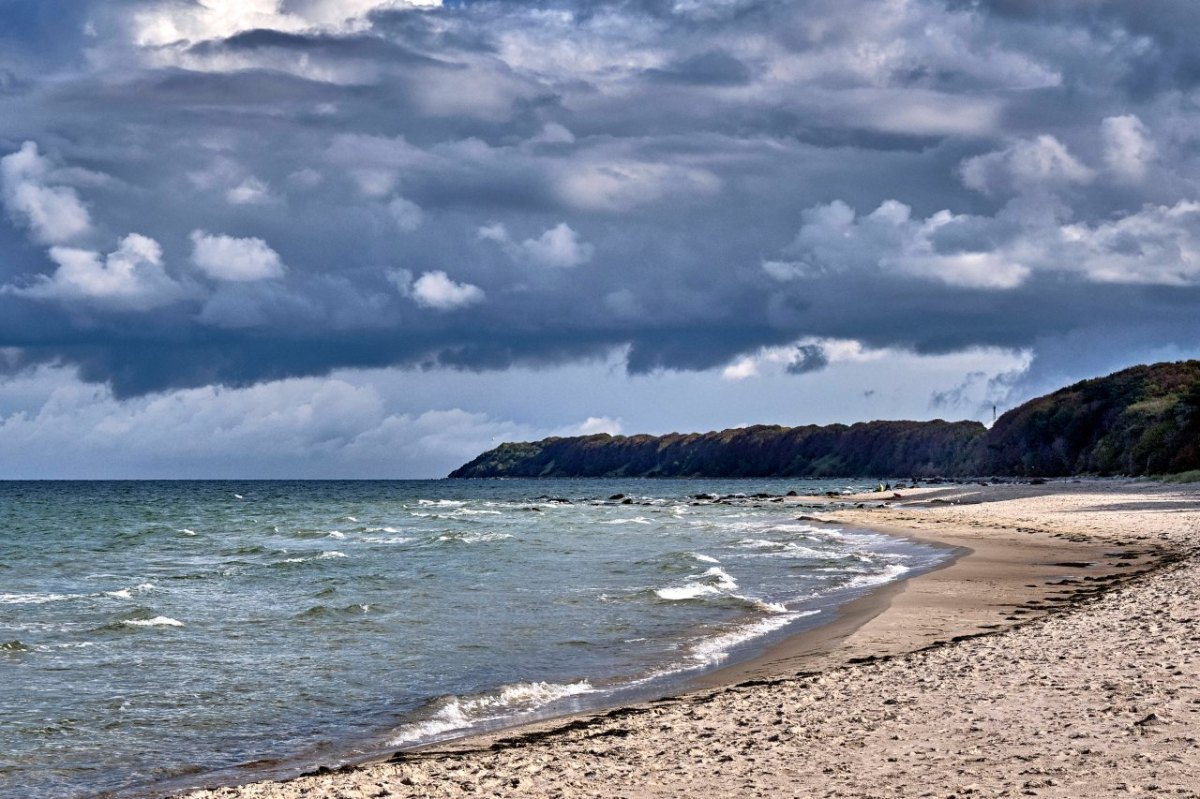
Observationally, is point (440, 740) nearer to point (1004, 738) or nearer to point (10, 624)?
point (1004, 738)

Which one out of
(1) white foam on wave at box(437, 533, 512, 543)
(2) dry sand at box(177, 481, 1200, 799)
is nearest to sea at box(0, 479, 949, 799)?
(2) dry sand at box(177, 481, 1200, 799)

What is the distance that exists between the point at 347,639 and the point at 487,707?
7.10 m

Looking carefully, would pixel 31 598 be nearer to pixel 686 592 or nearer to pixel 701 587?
pixel 686 592

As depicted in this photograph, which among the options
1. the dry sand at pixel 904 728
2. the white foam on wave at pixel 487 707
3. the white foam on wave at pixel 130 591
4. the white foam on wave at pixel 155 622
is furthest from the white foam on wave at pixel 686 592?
the white foam on wave at pixel 130 591

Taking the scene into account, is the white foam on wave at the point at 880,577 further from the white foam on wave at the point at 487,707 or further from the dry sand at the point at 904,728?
the white foam on wave at the point at 487,707

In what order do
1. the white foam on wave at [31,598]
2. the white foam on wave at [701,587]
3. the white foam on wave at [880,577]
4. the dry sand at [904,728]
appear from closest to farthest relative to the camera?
the dry sand at [904,728], the white foam on wave at [701,587], the white foam on wave at [31,598], the white foam on wave at [880,577]

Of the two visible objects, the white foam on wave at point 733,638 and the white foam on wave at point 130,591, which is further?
the white foam on wave at point 130,591

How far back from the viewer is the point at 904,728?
1074cm

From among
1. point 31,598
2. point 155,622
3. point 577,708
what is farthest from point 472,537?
point 577,708

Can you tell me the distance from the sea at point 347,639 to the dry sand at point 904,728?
1943 millimetres

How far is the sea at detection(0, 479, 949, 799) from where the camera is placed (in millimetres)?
13688

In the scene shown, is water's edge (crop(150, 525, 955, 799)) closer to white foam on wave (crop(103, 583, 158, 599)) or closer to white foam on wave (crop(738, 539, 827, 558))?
white foam on wave (crop(738, 539, 827, 558))

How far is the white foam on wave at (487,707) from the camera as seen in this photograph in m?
13.9

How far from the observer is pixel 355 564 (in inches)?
1572
